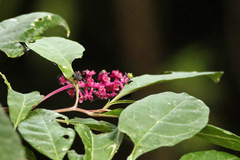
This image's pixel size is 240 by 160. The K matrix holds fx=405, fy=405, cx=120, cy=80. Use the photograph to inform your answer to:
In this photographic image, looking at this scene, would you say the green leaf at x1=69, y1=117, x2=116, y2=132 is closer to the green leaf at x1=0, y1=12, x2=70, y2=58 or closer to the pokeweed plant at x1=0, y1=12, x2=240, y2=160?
the pokeweed plant at x1=0, y1=12, x2=240, y2=160

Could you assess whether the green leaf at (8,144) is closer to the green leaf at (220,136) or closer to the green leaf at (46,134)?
the green leaf at (46,134)

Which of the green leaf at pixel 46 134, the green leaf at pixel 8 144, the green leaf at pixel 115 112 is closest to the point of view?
the green leaf at pixel 8 144

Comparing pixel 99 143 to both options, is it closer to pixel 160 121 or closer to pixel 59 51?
pixel 160 121

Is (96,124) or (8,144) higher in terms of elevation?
(8,144)

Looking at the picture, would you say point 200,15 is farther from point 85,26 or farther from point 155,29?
point 85,26

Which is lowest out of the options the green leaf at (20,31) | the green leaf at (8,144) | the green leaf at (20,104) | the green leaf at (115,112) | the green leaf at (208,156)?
the green leaf at (208,156)

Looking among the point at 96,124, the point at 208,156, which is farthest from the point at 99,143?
the point at 208,156

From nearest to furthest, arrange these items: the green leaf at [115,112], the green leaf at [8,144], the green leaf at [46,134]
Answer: the green leaf at [8,144] → the green leaf at [46,134] → the green leaf at [115,112]

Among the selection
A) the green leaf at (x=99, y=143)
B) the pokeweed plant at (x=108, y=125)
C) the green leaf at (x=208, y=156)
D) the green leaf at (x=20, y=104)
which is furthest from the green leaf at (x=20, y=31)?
the green leaf at (x=208, y=156)

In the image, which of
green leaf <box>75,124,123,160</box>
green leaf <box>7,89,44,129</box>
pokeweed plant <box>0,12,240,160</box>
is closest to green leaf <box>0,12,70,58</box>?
pokeweed plant <box>0,12,240,160</box>
